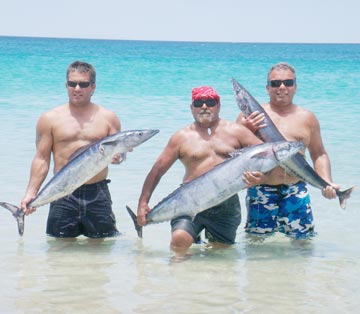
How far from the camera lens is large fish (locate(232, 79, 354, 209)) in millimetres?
7496

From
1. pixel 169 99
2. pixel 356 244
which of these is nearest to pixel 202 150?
pixel 356 244

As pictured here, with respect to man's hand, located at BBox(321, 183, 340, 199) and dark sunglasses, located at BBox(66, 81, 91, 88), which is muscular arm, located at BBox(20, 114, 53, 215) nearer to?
dark sunglasses, located at BBox(66, 81, 91, 88)

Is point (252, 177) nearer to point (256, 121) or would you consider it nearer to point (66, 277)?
point (256, 121)

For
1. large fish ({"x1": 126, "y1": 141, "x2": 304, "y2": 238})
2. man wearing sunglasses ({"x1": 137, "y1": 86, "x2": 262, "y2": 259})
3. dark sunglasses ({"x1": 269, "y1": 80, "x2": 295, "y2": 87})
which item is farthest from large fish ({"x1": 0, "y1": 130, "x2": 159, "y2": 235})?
dark sunglasses ({"x1": 269, "y1": 80, "x2": 295, "y2": 87})

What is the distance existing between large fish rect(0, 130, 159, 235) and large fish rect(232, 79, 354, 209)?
84 cm

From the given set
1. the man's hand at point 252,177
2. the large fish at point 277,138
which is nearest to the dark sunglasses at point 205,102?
the large fish at point 277,138

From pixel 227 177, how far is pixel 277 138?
2.08 ft

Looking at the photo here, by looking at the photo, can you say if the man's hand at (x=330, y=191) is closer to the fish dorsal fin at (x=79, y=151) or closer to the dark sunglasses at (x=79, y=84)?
the fish dorsal fin at (x=79, y=151)

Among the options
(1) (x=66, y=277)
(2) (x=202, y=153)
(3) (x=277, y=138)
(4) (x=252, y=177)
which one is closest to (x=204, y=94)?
(2) (x=202, y=153)

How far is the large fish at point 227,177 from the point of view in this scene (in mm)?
7086

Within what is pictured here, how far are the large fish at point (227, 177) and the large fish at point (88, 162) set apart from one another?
57 centimetres

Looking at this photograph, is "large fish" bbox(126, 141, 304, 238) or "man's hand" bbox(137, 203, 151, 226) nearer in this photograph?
"large fish" bbox(126, 141, 304, 238)

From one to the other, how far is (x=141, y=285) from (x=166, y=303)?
21.3 inches

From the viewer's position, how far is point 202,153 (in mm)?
7508
